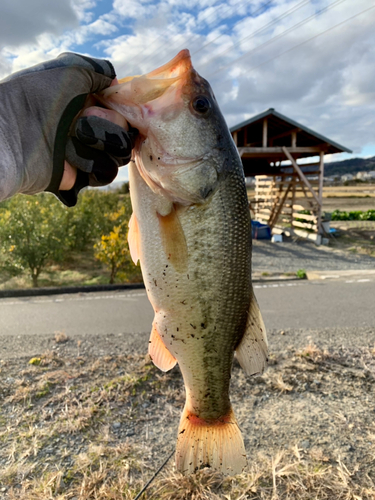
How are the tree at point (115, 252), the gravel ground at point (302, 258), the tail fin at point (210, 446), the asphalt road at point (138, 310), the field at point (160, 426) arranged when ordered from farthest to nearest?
the gravel ground at point (302, 258) → the tree at point (115, 252) → the asphalt road at point (138, 310) → the field at point (160, 426) → the tail fin at point (210, 446)

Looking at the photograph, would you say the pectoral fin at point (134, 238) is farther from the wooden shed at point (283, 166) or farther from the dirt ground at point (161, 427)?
the wooden shed at point (283, 166)

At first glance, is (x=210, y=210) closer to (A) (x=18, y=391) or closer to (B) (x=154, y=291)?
(B) (x=154, y=291)

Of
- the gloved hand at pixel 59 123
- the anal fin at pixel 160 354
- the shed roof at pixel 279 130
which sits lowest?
the anal fin at pixel 160 354

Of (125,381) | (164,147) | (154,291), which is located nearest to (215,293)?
(154,291)

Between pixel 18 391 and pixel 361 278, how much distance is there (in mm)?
8372

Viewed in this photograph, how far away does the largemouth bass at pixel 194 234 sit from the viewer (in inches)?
68.8

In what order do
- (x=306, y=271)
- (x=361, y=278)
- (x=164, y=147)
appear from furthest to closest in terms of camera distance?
(x=306, y=271) → (x=361, y=278) → (x=164, y=147)

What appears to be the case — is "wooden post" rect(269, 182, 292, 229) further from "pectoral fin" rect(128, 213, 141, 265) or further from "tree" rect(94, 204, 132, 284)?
"pectoral fin" rect(128, 213, 141, 265)

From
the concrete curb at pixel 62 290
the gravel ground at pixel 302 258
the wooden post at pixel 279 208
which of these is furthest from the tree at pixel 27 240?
the wooden post at pixel 279 208

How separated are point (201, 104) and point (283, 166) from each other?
1560 centimetres

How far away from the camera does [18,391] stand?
361 centimetres

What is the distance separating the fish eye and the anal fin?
3.82 feet

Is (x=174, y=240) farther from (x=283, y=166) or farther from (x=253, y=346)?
(x=283, y=166)

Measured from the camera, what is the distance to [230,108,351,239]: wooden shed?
13.4 m
